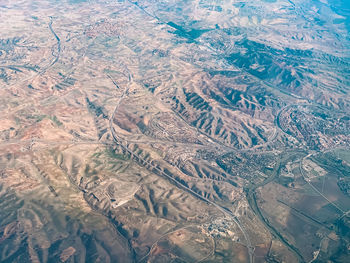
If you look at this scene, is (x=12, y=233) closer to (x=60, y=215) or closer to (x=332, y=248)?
(x=60, y=215)

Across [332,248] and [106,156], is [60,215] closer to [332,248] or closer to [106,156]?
[106,156]

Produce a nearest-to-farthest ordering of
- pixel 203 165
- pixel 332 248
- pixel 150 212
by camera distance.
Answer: pixel 332 248
pixel 150 212
pixel 203 165

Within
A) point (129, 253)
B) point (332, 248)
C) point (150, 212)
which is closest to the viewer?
point (129, 253)

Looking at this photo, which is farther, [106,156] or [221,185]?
[106,156]

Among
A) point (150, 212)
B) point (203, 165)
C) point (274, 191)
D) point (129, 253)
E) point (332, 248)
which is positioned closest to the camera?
point (129, 253)

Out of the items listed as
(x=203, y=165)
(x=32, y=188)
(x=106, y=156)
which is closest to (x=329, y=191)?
(x=203, y=165)

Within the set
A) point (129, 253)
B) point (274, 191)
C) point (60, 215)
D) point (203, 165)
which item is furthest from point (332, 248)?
point (60, 215)

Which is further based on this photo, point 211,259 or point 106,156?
point 106,156

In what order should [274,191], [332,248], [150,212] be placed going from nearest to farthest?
[332,248] → [150,212] → [274,191]

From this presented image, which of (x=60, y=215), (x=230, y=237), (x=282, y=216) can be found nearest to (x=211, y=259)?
(x=230, y=237)
